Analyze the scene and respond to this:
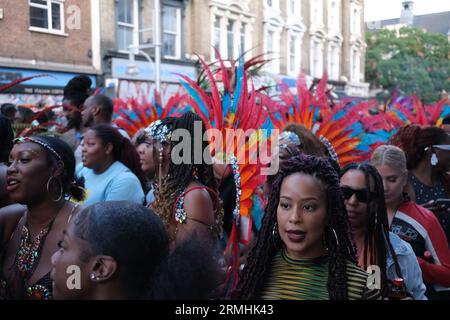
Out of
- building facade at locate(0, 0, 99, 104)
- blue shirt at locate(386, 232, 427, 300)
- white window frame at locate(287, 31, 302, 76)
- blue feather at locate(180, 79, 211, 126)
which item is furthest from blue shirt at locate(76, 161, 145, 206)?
white window frame at locate(287, 31, 302, 76)

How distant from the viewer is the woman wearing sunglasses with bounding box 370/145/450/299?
8.77ft

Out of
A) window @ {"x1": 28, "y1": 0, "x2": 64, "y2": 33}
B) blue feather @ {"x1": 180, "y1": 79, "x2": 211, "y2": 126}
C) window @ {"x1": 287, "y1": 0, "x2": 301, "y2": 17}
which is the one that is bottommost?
blue feather @ {"x1": 180, "y1": 79, "x2": 211, "y2": 126}

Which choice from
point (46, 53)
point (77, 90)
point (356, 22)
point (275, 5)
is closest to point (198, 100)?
point (77, 90)

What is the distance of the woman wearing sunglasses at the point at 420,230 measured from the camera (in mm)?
2672

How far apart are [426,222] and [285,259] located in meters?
1.21

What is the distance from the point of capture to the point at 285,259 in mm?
1949

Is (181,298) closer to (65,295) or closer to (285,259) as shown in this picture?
(65,295)

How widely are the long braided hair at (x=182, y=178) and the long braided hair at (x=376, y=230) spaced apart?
0.81 meters

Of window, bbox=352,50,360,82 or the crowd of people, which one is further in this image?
window, bbox=352,50,360,82

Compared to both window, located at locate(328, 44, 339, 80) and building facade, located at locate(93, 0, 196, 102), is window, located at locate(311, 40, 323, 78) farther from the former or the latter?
building facade, located at locate(93, 0, 196, 102)

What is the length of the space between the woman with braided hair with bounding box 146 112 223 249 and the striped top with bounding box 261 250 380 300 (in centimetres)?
57

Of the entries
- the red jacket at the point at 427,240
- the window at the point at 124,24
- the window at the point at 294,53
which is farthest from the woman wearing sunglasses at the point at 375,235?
the window at the point at 294,53

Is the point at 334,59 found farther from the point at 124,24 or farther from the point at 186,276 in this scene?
the point at 186,276
